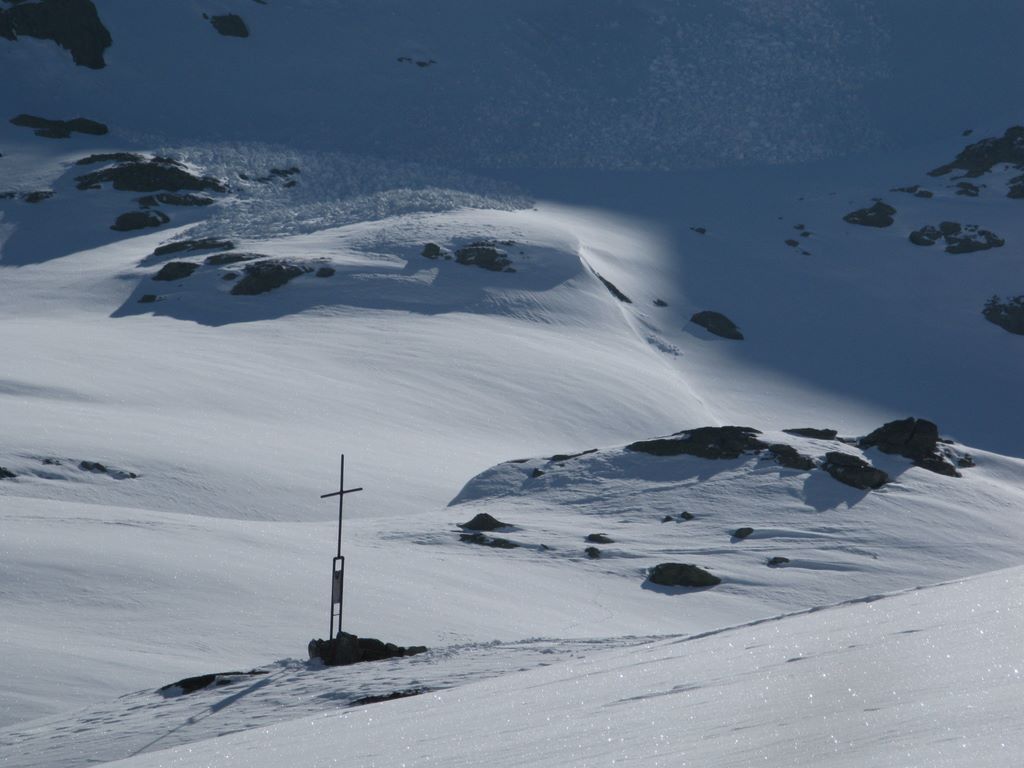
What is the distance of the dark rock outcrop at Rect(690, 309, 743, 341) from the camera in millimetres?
56219

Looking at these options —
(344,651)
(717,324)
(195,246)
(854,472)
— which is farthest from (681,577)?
(195,246)

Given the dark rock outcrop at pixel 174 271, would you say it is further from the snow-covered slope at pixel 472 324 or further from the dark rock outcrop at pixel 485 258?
the dark rock outcrop at pixel 485 258

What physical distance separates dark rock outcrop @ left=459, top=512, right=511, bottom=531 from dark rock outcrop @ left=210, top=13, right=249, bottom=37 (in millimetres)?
62088

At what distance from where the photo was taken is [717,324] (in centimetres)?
5650

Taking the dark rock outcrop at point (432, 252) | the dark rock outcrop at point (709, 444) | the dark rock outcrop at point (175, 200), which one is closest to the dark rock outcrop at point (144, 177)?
the dark rock outcrop at point (175, 200)

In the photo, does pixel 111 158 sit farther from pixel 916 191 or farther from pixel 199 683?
pixel 199 683

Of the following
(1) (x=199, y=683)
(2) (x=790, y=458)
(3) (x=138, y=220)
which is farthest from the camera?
(3) (x=138, y=220)

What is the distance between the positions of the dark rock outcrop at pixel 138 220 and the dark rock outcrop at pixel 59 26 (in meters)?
20.8

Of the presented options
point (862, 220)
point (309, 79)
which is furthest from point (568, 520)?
point (309, 79)

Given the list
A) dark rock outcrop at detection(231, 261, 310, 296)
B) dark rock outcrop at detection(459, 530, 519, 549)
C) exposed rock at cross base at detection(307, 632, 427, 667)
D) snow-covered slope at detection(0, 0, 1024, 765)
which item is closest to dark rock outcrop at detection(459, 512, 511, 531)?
dark rock outcrop at detection(459, 530, 519, 549)

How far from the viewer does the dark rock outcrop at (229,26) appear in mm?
83688

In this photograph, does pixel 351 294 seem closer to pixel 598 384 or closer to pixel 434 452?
pixel 598 384

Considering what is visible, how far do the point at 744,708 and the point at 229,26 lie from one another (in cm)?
8248

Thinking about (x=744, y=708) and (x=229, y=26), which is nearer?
(x=744, y=708)
